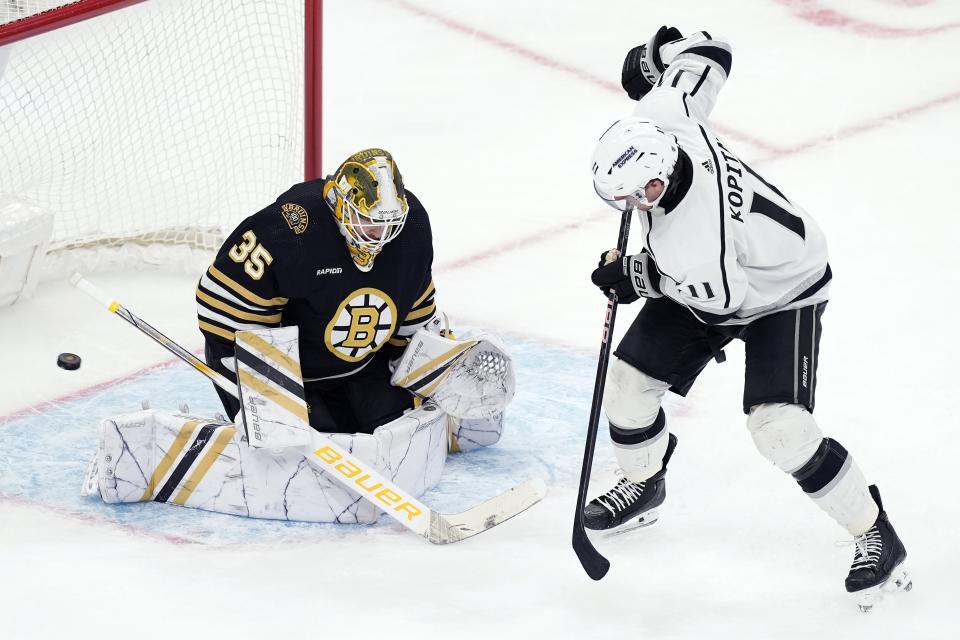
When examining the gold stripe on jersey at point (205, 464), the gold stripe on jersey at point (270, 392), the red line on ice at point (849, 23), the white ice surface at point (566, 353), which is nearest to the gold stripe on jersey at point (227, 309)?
the gold stripe on jersey at point (270, 392)

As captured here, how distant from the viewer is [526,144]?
5.39m

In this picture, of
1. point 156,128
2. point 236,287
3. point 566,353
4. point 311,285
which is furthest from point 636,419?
point 156,128

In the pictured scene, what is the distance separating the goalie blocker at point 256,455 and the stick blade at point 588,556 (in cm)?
40

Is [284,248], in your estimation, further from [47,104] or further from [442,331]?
[47,104]

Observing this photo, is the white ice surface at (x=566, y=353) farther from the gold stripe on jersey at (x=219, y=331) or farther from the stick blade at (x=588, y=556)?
the gold stripe on jersey at (x=219, y=331)

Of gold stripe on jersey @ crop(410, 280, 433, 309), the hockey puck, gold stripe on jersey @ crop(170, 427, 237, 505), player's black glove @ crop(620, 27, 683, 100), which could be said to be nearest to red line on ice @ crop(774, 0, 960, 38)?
player's black glove @ crop(620, 27, 683, 100)

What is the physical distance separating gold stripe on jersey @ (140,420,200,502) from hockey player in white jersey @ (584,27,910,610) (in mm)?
894

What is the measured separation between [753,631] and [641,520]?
46cm

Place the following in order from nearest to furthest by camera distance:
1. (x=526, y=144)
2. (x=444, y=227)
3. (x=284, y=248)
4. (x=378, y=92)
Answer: (x=284, y=248) < (x=444, y=227) < (x=526, y=144) < (x=378, y=92)

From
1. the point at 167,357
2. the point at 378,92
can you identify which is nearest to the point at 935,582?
the point at 167,357

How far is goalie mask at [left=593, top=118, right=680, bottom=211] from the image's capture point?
2691 mm

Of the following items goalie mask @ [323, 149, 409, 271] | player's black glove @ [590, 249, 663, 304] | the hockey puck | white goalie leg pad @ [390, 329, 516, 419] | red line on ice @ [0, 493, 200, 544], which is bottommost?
red line on ice @ [0, 493, 200, 544]

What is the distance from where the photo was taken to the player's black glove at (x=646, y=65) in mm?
3215

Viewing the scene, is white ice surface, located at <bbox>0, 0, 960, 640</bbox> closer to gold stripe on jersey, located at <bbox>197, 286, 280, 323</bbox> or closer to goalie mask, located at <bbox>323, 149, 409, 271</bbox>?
gold stripe on jersey, located at <bbox>197, 286, 280, 323</bbox>
